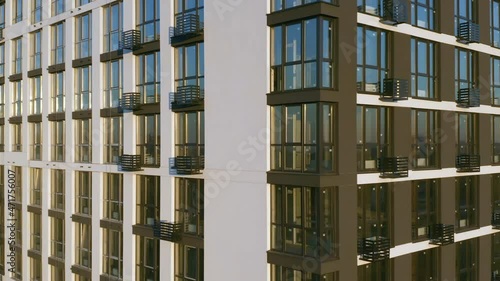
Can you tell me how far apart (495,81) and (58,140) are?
22.5 meters

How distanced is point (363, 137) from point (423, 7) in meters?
6.42

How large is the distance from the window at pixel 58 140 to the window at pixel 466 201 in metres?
19.9

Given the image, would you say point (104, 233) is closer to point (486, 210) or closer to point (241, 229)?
point (241, 229)

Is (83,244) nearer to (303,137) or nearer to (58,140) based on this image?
(58,140)

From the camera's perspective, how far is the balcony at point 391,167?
63.0 feet

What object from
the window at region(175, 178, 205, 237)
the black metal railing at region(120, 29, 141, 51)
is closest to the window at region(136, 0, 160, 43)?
the black metal railing at region(120, 29, 141, 51)

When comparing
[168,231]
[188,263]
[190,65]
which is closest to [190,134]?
[190,65]

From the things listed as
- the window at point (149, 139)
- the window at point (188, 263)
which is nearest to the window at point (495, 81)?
the window at point (188, 263)

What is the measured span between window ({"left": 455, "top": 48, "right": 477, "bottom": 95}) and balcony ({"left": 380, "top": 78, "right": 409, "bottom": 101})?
460 centimetres

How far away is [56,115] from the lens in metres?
29.3

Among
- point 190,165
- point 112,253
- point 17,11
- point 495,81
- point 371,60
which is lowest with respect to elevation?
point 112,253

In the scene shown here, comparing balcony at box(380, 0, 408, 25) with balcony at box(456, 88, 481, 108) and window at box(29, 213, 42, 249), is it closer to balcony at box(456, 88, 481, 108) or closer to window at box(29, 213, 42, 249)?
balcony at box(456, 88, 481, 108)

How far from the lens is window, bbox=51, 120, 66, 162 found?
29094mm

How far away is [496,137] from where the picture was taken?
25453 mm
